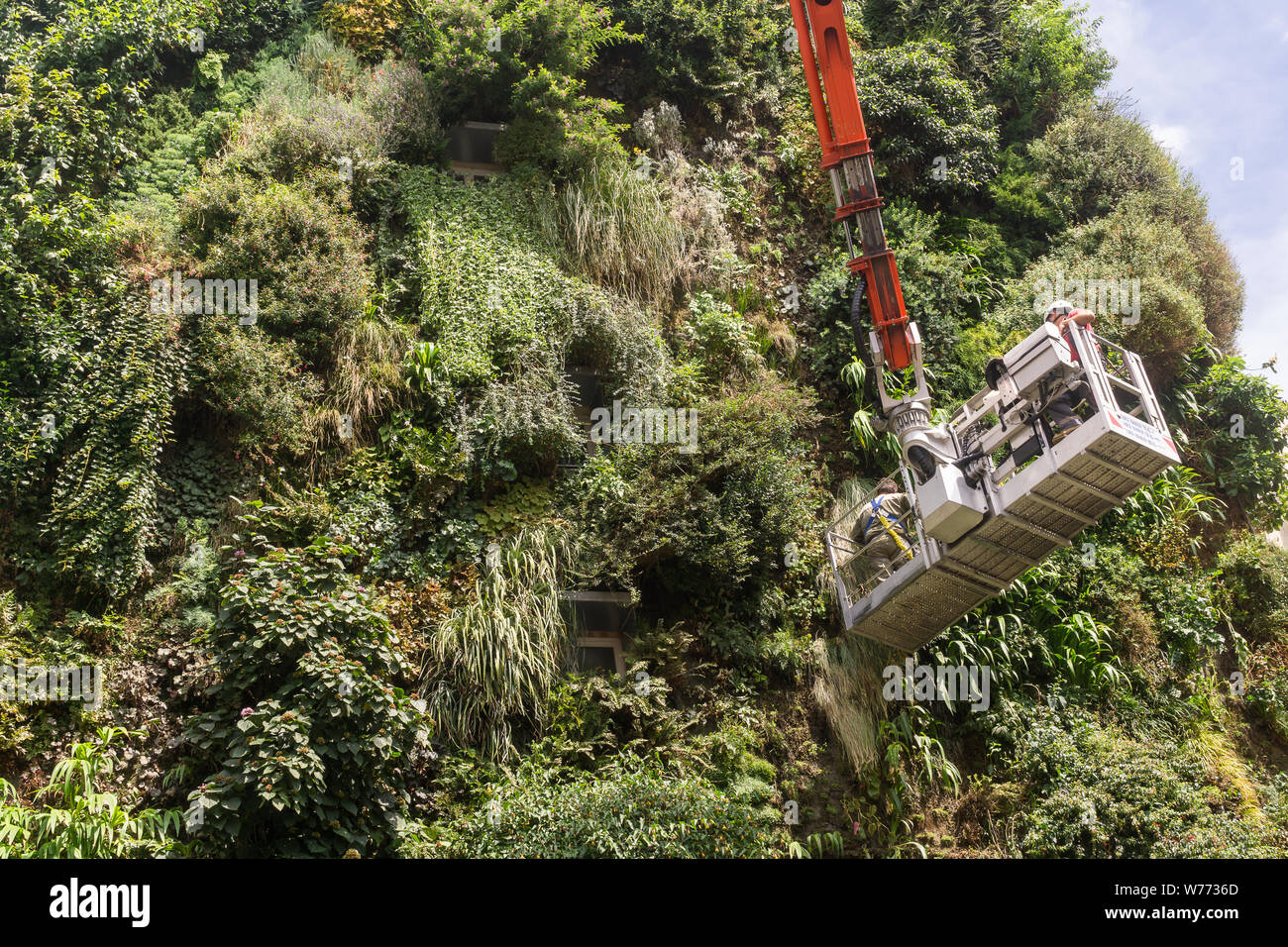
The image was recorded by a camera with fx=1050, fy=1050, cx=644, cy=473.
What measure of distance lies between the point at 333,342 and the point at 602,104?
505cm

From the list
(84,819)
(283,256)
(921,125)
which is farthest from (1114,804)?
(921,125)

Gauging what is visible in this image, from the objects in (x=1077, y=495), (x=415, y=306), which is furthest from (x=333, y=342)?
(x=1077, y=495)

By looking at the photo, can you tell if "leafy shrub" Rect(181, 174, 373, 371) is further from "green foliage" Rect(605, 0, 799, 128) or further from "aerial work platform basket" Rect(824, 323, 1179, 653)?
"green foliage" Rect(605, 0, 799, 128)

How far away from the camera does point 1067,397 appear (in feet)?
28.8

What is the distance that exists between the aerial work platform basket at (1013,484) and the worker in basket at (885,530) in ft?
0.14

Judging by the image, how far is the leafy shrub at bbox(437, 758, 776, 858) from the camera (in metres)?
7.84

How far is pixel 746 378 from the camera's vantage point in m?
12.2

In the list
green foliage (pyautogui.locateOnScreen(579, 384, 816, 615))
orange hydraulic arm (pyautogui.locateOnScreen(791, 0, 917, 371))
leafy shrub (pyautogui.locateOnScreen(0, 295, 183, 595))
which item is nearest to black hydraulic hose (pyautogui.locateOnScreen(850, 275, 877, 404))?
orange hydraulic arm (pyautogui.locateOnScreen(791, 0, 917, 371))

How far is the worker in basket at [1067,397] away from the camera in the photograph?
28.1 ft

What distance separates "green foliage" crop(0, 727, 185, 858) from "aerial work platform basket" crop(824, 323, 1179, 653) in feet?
20.4

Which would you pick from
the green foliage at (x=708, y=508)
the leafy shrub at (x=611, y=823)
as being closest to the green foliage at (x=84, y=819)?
the leafy shrub at (x=611, y=823)

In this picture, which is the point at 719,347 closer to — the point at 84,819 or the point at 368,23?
the point at 368,23

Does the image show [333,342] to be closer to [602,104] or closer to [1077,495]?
[602,104]

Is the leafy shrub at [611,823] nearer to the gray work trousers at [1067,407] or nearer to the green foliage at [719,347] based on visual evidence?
the gray work trousers at [1067,407]
